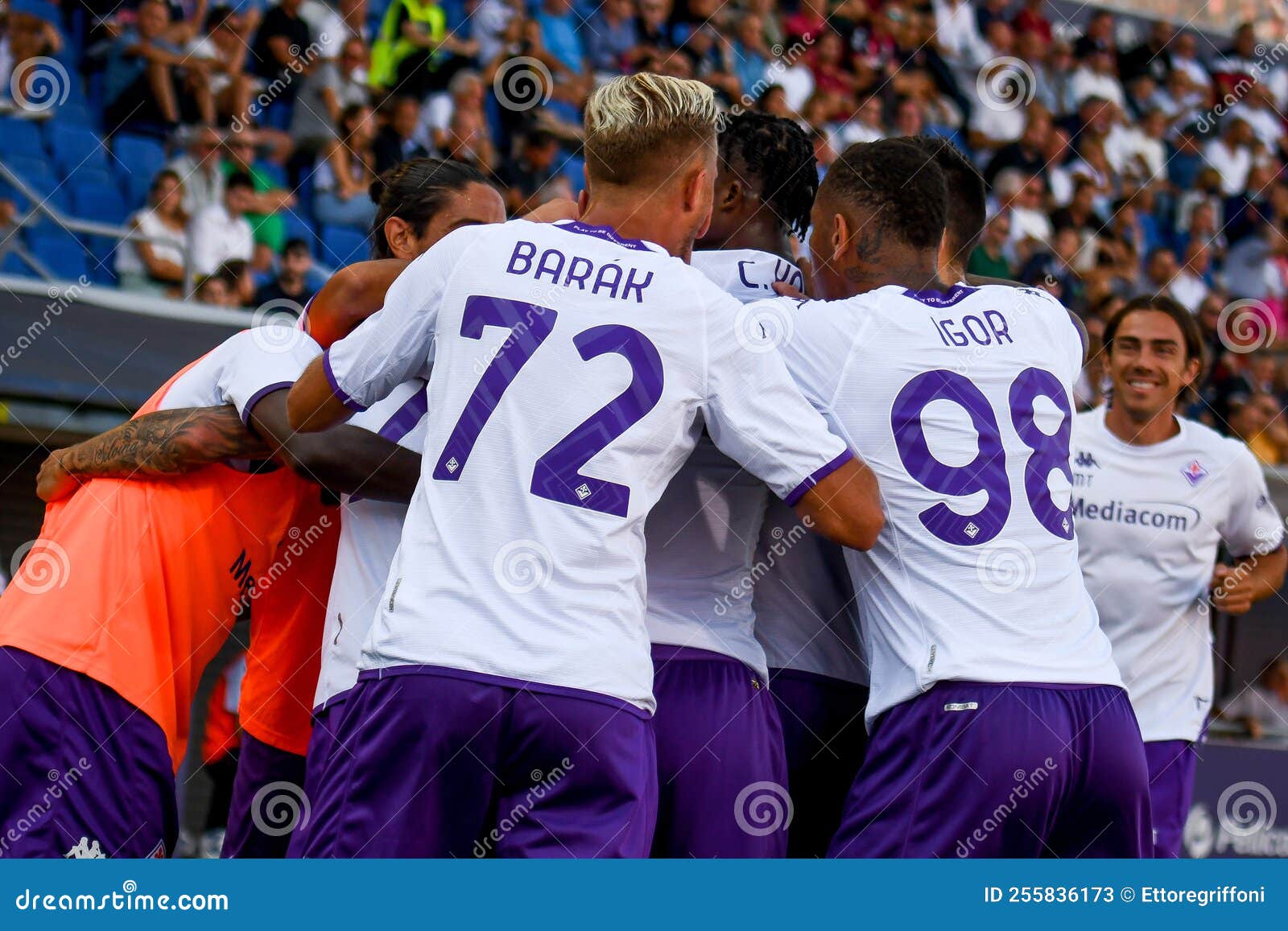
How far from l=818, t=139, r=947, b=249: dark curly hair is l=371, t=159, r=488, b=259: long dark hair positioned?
41.9 inches

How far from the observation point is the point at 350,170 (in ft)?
31.0

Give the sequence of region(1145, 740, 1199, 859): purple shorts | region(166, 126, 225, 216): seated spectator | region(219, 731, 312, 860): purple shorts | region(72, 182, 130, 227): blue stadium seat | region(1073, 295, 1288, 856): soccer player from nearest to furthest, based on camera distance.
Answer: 1. region(219, 731, 312, 860): purple shorts
2. region(1145, 740, 1199, 859): purple shorts
3. region(1073, 295, 1288, 856): soccer player
4. region(166, 126, 225, 216): seated spectator
5. region(72, 182, 130, 227): blue stadium seat

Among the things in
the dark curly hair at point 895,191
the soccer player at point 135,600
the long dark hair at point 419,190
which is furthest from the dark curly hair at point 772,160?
the soccer player at point 135,600

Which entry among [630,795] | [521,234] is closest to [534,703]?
[630,795]

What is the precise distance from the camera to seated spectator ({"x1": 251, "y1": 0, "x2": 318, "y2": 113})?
9.45 m

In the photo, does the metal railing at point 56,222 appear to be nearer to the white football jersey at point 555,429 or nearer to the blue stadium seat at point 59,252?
the blue stadium seat at point 59,252

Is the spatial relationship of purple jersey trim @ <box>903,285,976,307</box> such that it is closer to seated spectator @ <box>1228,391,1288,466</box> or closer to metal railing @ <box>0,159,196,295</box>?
metal railing @ <box>0,159,196,295</box>

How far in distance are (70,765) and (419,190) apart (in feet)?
5.76

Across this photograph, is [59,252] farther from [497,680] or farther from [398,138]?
[497,680]

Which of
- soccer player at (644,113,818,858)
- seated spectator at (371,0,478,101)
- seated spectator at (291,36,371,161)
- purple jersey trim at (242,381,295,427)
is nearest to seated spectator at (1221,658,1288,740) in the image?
seated spectator at (371,0,478,101)

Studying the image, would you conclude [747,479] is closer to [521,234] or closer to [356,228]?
[521,234]

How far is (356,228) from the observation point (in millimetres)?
9203

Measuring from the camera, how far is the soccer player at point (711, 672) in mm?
3457

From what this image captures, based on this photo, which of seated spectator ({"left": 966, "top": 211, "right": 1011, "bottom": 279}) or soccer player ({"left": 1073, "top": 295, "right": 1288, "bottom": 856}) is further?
seated spectator ({"left": 966, "top": 211, "right": 1011, "bottom": 279})
